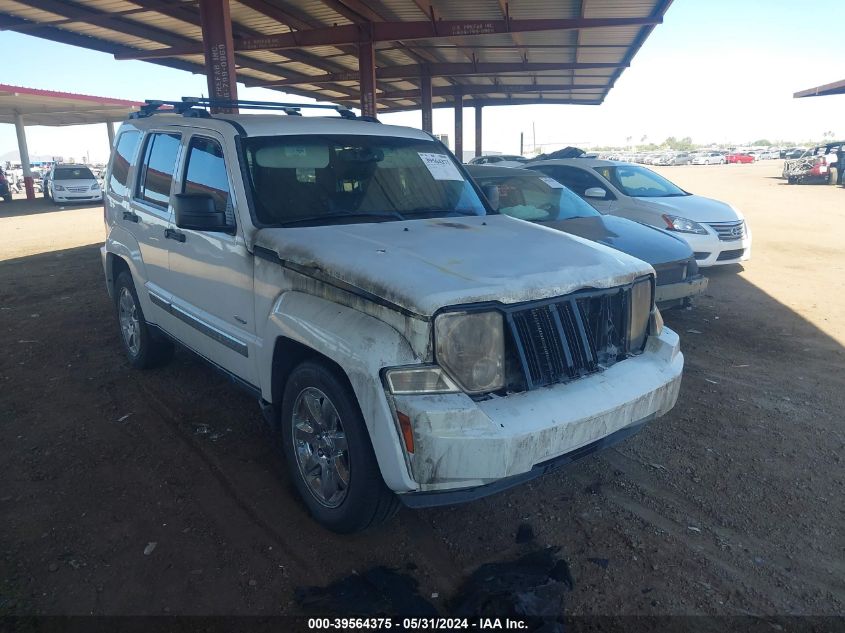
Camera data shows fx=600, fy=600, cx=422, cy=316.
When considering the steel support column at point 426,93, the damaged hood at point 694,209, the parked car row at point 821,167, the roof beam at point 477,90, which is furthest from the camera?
the parked car row at point 821,167

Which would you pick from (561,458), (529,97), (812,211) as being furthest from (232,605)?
(529,97)

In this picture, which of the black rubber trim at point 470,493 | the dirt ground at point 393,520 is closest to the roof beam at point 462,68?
the dirt ground at point 393,520

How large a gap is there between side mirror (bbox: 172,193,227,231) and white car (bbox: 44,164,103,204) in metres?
24.2

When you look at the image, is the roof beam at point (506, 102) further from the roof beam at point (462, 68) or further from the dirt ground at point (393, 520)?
the dirt ground at point (393, 520)

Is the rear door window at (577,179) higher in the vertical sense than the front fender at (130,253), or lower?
higher

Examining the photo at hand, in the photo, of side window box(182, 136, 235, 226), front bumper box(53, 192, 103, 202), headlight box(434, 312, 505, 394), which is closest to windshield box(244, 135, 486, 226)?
side window box(182, 136, 235, 226)

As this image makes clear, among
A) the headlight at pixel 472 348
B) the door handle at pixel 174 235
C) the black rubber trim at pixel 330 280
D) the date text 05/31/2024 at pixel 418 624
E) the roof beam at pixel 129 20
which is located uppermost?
the roof beam at pixel 129 20

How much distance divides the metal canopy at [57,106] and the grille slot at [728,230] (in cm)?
1817

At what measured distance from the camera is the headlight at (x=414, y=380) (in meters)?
2.42

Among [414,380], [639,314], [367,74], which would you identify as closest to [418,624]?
[414,380]

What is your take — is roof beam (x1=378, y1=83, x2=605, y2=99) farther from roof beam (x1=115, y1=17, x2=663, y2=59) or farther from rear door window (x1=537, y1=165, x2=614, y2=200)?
rear door window (x1=537, y1=165, x2=614, y2=200)

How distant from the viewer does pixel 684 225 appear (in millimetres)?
8422

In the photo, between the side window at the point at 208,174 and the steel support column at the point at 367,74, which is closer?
the side window at the point at 208,174

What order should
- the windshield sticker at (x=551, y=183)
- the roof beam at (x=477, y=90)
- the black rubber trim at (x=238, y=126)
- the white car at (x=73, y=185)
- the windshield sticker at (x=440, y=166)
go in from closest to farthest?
the black rubber trim at (x=238, y=126) < the windshield sticker at (x=440, y=166) < the windshield sticker at (x=551, y=183) < the roof beam at (x=477, y=90) < the white car at (x=73, y=185)
